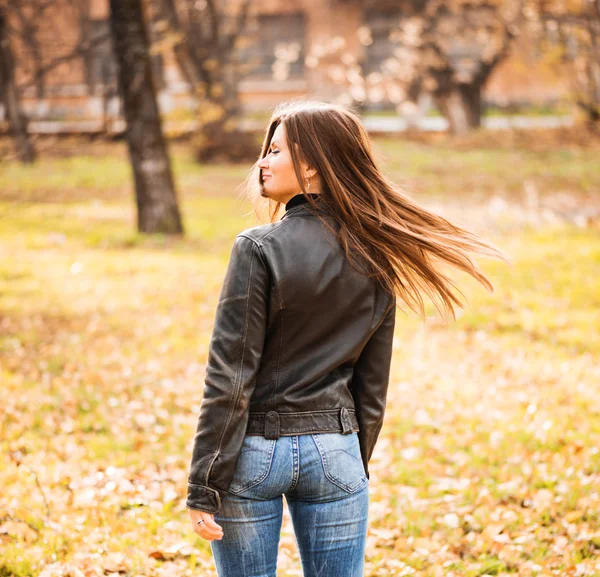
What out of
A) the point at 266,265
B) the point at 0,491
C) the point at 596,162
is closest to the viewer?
the point at 266,265

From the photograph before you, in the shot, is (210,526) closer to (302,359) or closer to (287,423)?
(287,423)

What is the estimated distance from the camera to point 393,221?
255 cm

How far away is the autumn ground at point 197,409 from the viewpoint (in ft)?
14.0

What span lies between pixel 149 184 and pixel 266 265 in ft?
36.0

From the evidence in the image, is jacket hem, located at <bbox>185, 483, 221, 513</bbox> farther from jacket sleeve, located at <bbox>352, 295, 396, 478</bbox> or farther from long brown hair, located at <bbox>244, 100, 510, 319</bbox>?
long brown hair, located at <bbox>244, 100, 510, 319</bbox>

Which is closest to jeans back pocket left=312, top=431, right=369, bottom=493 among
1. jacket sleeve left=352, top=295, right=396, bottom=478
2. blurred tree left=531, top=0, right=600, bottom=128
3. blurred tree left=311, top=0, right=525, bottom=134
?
jacket sleeve left=352, top=295, right=396, bottom=478

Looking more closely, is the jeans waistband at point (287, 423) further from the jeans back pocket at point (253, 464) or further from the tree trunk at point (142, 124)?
the tree trunk at point (142, 124)

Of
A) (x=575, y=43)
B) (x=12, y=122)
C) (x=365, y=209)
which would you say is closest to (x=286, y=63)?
(x=575, y=43)

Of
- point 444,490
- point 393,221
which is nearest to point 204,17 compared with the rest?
point 444,490

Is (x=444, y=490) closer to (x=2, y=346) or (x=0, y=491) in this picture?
(x=0, y=491)

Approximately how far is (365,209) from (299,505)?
0.93m

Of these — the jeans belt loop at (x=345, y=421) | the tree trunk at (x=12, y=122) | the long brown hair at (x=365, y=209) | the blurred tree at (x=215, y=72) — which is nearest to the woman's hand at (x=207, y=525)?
the jeans belt loop at (x=345, y=421)

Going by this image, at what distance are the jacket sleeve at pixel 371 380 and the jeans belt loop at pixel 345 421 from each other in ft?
0.41

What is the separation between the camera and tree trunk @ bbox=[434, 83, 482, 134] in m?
27.0
